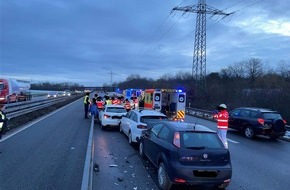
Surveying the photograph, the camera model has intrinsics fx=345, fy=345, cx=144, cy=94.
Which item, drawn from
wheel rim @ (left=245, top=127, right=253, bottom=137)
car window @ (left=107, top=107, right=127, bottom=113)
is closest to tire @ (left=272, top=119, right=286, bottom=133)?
wheel rim @ (left=245, top=127, right=253, bottom=137)

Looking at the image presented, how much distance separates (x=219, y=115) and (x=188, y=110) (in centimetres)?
2433

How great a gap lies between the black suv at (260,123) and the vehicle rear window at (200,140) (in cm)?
1011

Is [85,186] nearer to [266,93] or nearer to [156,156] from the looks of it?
[156,156]

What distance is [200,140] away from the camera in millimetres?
7910

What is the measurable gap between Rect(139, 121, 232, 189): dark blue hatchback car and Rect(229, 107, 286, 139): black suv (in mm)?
10049

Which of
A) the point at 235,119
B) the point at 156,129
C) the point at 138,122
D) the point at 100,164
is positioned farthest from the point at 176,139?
the point at 235,119

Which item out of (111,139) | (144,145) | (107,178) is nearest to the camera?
(107,178)

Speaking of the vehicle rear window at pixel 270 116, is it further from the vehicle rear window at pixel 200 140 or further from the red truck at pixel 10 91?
the red truck at pixel 10 91

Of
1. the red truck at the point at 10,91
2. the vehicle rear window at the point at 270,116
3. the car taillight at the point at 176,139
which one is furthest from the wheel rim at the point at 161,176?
the red truck at the point at 10,91

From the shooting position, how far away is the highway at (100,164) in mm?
7879

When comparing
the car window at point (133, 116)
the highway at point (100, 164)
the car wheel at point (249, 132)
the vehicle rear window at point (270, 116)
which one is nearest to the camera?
the highway at point (100, 164)

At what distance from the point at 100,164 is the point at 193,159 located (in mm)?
3487

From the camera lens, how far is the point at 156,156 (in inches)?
344

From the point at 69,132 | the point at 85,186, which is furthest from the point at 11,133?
the point at 85,186
